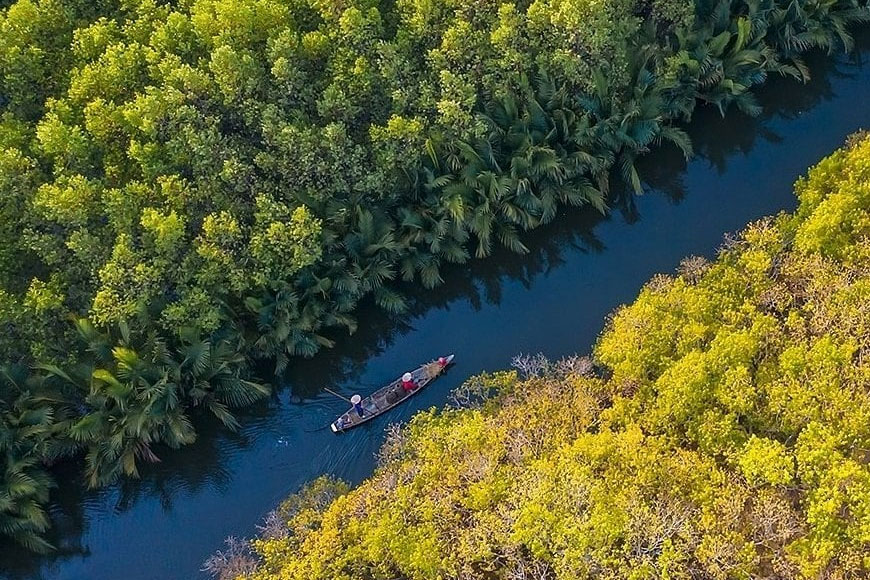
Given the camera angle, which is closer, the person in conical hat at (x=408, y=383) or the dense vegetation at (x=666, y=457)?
the dense vegetation at (x=666, y=457)

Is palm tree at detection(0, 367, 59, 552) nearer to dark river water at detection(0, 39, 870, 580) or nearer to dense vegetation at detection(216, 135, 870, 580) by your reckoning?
dark river water at detection(0, 39, 870, 580)

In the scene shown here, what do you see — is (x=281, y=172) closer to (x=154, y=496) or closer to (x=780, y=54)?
(x=154, y=496)

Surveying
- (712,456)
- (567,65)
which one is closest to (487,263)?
(567,65)

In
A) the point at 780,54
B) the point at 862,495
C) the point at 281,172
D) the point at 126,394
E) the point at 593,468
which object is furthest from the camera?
the point at 780,54

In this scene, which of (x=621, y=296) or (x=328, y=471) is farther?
(x=621, y=296)

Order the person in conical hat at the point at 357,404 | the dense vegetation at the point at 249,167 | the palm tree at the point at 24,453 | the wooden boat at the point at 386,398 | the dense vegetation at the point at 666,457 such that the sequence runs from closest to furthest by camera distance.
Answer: the dense vegetation at the point at 666,457 → the palm tree at the point at 24,453 → the dense vegetation at the point at 249,167 → the person in conical hat at the point at 357,404 → the wooden boat at the point at 386,398

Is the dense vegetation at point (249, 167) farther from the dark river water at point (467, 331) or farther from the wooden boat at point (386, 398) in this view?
the wooden boat at point (386, 398)

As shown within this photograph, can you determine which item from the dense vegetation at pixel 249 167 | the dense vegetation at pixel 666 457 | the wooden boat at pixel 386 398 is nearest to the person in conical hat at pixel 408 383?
the wooden boat at pixel 386 398
